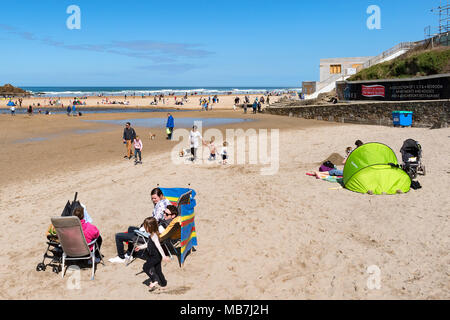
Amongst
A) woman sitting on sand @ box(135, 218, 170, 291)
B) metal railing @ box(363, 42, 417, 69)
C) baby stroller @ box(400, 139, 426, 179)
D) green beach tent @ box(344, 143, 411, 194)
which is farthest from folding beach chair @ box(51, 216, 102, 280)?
metal railing @ box(363, 42, 417, 69)

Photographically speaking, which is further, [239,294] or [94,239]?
[94,239]

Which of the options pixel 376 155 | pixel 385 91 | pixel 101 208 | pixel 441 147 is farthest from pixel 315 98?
pixel 101 208

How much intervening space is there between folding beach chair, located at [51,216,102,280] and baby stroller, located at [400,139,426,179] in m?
9.12

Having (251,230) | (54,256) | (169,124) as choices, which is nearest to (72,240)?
(54,256)

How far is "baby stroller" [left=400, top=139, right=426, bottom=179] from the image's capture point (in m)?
11.2

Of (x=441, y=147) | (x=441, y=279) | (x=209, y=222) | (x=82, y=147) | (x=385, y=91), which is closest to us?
(x=441, y=279)

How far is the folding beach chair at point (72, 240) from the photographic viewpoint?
5.86 m

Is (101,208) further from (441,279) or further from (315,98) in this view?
(315,98)

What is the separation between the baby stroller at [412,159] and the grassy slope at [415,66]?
18314mm

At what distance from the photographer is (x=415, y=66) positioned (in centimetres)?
2881

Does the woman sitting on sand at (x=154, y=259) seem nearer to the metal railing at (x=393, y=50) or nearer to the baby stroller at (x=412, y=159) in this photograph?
the baby stroller at (x=412, y=159)

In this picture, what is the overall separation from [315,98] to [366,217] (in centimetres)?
3366

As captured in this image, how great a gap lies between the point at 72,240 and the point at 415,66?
1167 inches

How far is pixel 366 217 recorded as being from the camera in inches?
336
